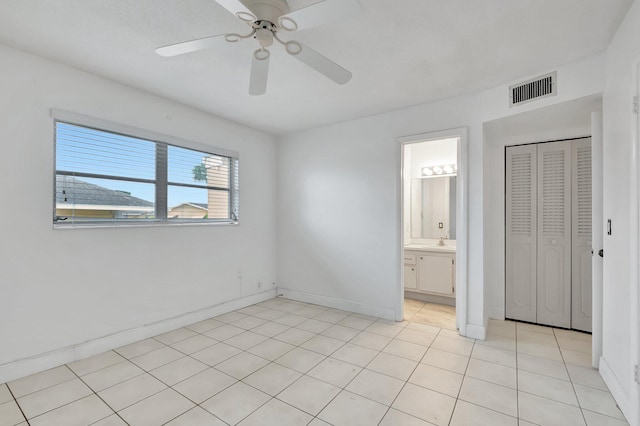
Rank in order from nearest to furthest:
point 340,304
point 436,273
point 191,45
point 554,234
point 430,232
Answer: point 191,45, point 554,234, point 340,304, point 436,273, point 430,232

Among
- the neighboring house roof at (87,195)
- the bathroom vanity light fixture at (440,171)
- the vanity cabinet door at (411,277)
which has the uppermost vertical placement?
the bathroom vanity light fixture at (440,171)

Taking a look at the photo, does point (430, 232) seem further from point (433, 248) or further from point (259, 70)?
point (259, 70)

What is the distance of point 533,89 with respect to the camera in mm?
2658

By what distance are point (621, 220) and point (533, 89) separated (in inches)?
54.1

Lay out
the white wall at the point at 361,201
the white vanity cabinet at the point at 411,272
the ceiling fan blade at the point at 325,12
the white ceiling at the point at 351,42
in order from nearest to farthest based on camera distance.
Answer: the ceiling fan blade at the point at 325,12, the white ceiling at the point at 351,42, the white wall at the point at 361,201, the white vanity cabinet at the point at 411,272

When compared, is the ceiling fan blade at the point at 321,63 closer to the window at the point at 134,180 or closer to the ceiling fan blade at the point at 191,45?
the ceiling fan blade at the point at 191,45

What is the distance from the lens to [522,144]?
3523 millimetres

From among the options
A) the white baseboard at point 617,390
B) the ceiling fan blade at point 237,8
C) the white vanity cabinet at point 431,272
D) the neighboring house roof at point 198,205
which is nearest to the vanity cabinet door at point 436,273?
the white vanity cabinet at point 431,272

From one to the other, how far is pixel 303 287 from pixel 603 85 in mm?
3897

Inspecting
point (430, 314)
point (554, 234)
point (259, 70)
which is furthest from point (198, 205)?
point (554, 234)

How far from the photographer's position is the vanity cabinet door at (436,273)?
13.4ft

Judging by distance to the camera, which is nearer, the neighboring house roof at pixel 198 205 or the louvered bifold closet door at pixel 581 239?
the louvered bifold closet door at pixel 581 239

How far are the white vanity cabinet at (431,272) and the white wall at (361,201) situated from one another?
895mm

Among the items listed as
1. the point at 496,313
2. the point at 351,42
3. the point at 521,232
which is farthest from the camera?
the point at 496,313
